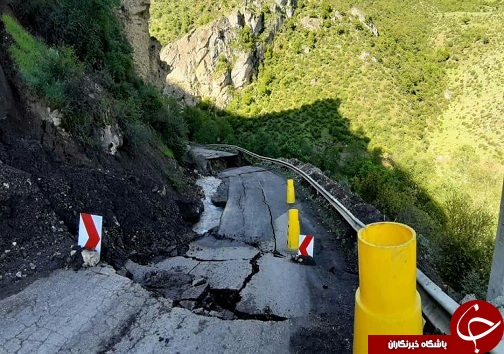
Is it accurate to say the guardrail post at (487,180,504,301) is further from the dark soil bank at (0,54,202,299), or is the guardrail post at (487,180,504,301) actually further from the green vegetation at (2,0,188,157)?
the green vegetation at (2,0,188,157)

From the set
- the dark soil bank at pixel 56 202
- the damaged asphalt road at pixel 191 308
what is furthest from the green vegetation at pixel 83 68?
the damaged asphalt road at pixel 191 308

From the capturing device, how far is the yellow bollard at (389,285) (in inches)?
79.5

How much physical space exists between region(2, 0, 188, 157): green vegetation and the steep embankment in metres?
0.25

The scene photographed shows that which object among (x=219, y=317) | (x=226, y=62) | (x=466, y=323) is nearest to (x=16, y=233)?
(x=219, y=317)

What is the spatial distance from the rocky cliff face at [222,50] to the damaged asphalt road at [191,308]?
2802 inches

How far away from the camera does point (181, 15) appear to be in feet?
284

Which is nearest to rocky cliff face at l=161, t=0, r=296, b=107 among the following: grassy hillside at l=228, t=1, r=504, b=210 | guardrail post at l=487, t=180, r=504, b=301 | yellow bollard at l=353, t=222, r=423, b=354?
grassy hillside at l=228, t=1, r=504, b=210

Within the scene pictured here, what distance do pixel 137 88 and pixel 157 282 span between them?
1101 cm

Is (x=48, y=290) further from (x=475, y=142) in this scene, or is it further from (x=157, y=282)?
(x=475, y=142)

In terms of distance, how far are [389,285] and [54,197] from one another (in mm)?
5186

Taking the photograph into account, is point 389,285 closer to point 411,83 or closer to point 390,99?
point 390,99

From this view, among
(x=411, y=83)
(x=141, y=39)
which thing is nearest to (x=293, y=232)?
(x=141, y=39)

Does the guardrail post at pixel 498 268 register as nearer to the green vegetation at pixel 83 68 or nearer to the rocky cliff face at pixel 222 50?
the green vegetation at pixel 83 68

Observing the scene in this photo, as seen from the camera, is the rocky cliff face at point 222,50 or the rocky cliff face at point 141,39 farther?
the rocky cliff face at point 222,50
